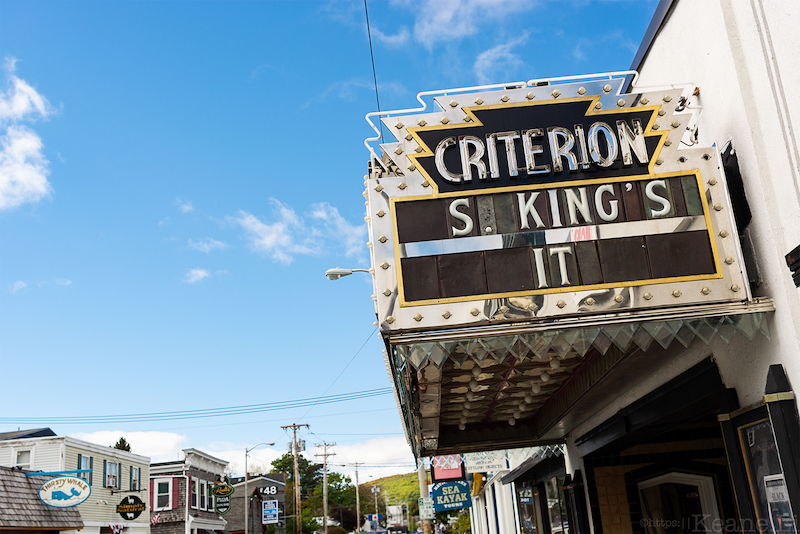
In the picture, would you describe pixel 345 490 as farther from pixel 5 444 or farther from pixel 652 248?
pixel 652 248

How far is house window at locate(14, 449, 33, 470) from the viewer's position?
28908mm

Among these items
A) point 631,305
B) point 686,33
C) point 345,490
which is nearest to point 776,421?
point 631,305

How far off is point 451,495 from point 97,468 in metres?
16.9

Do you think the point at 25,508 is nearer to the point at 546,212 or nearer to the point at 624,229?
the point at 546,212

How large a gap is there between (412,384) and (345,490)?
108 meters

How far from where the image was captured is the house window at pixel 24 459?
28.9 meters

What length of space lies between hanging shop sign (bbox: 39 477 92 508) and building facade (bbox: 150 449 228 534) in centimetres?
1394

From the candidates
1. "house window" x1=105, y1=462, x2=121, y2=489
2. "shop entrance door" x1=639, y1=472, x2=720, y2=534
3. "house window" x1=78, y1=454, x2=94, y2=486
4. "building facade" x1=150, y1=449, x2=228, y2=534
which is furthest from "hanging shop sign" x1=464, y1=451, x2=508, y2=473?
"building facade" x1=150, y1=449, x2=228, y2=534

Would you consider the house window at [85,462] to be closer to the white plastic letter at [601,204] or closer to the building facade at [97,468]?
the building facade at [97,468]

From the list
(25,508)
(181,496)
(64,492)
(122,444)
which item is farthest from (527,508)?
(122,444)

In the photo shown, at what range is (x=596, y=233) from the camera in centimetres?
570

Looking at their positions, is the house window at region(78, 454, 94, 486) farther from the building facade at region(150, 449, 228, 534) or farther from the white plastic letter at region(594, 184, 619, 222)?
the white plastic letter at region(594, 184, 619, 222)

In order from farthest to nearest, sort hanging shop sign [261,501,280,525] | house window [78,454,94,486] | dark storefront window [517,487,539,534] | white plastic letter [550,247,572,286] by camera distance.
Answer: hanging shop sign [261,501,280,525], house window [78,454,94,486], dark storefront window [517,487,539,534], white plastic letter [550,247,572,286]

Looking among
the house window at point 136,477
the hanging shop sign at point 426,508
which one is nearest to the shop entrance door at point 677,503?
the hanging shop sign at point 426,508
